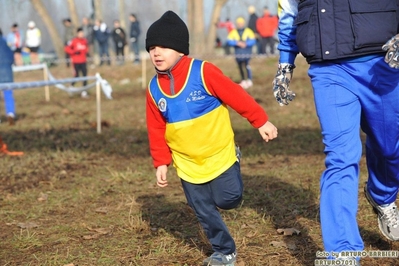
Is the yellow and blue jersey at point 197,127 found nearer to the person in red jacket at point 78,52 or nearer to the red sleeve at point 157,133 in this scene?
the red sleeve at point 157,133

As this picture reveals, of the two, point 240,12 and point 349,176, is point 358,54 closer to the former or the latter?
point 349,176

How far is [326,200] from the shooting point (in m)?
3.65

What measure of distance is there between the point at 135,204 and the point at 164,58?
7.66 feet

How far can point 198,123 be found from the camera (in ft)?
13.3

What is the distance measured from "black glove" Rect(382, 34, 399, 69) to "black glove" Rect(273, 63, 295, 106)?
67 cm

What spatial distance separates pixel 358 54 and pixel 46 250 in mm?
2569

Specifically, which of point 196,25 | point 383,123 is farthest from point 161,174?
point 196,25

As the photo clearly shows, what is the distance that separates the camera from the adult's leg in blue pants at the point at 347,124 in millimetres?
3600

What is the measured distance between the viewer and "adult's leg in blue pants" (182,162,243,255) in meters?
4.12

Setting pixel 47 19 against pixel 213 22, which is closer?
pixel 47 19

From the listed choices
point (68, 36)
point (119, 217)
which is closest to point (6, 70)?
point (119, 217)

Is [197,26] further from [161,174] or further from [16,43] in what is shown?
[161,174]

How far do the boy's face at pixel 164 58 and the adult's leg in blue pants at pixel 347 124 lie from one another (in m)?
0.82

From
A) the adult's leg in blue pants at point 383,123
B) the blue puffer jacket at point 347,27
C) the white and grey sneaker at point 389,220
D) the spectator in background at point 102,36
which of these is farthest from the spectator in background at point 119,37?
the blue puffer jacket at point 347,27
